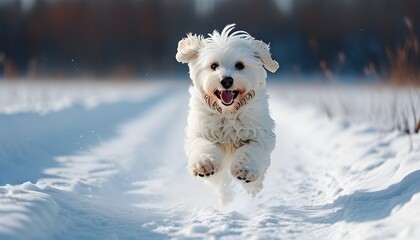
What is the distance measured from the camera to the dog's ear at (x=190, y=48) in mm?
5602

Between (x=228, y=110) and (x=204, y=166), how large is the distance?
61 centimetres

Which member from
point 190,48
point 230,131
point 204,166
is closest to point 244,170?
point 204,166

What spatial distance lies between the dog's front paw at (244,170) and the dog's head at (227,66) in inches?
21.5

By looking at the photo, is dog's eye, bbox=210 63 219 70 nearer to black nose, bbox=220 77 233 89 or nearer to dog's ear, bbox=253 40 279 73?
black nose, bbox=220 77 233 89

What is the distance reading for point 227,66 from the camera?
520 centimetres

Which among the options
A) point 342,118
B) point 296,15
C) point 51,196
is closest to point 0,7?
point 296,15

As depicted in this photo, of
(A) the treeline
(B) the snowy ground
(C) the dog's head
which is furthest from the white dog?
(A) the treeline

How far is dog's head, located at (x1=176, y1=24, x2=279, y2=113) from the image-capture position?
5086 mm

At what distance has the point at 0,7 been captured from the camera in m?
32.7

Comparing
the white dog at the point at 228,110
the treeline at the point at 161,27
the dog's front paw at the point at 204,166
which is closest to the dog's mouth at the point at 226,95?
the white dog at the point at 228,110

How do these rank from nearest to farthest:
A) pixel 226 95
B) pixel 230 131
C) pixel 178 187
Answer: pixel 226 95 → pixel 230 131 → pixel 178 187

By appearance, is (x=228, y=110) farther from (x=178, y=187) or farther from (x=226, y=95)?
(x=178, y=187)

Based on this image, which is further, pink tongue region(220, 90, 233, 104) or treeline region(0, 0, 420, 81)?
treeline region(0, 0, 420, 81)

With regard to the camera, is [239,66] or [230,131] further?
[230,131]
